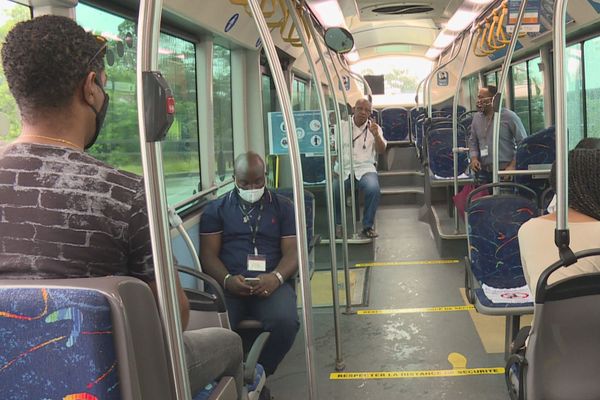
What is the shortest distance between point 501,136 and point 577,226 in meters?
4.22

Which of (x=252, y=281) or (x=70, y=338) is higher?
(x=70, y=338)

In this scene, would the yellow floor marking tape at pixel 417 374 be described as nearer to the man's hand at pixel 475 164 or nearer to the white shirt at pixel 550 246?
the white shirt at pixel 550 246

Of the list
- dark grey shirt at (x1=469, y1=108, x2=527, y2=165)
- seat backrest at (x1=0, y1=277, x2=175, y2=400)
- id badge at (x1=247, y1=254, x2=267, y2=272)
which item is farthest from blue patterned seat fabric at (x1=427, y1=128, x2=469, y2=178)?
seat backrest at (x1=0, y1=277, x2=175, y2=400)

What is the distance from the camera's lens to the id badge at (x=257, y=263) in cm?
352

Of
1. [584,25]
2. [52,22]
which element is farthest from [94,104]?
[584,25]

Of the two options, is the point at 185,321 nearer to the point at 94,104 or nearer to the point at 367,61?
the point at 94,104

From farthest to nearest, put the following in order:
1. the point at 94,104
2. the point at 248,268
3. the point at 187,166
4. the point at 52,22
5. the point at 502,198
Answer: the point at 187,166 → the point at 502,198 → the point at 248,268 → the point at 94,104 → the point at 52,22

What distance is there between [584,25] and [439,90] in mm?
9816

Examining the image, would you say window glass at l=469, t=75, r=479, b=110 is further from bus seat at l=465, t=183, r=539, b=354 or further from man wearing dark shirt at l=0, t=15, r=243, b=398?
man wearing dark shirt at l=0, t=15, r=243, b=398

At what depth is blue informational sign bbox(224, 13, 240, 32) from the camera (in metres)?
5.20

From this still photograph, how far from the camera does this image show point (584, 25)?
5910 mm

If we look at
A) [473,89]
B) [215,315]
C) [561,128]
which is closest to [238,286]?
[215,315]

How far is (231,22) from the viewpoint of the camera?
17.3 feet

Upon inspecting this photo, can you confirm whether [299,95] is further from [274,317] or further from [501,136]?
[274,317]
